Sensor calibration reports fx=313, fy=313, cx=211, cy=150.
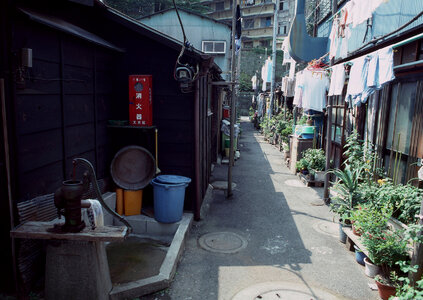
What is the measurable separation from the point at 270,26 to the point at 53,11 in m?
51.3

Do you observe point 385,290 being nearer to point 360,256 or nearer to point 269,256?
point 360,256

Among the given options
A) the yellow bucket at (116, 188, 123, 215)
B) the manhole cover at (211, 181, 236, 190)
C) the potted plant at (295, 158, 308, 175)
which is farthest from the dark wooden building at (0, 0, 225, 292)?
the potted plant at (295, 158, 308, 175)

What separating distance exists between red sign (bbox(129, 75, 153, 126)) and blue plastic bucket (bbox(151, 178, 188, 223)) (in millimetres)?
1594

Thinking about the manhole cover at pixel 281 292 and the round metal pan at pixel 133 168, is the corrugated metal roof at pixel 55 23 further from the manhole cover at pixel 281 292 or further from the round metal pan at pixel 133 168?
the manhole cover at pixel 281 292

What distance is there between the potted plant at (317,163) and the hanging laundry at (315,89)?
1867 mm

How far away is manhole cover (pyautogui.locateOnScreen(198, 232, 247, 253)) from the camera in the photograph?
711cm

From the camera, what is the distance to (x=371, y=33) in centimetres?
945

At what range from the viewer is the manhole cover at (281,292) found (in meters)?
5.37

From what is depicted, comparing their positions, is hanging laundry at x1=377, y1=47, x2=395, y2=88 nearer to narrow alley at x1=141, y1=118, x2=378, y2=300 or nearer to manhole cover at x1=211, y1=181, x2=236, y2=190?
narrow alley at x1=141, y1=118, x2=378, y2=300

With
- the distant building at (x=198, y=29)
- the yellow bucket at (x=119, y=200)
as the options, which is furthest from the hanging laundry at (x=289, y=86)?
the yellow bucket at (x=119, y=200)

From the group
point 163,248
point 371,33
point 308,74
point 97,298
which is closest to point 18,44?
point 97,298

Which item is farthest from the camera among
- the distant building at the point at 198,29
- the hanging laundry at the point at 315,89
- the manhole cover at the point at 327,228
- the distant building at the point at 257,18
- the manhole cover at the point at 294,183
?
the distant building at the point at 257,18

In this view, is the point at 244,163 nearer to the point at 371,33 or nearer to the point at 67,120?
the point at 371,33

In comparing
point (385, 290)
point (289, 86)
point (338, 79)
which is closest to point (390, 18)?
point (338, 79)
